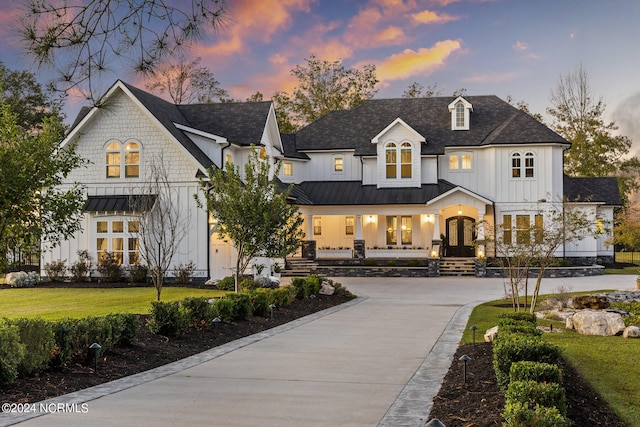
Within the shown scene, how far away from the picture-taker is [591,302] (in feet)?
53.3

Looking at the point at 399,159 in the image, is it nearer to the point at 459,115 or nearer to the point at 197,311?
the point at 459,115

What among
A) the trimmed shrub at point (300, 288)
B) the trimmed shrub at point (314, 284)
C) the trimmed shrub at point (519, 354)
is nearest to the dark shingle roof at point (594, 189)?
the trimmed shrub at point (314, 284)

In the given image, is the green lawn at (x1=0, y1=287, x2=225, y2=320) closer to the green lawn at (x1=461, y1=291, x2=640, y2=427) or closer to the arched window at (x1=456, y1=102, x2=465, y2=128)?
the green lawn at (x1=461, y1=291, x2=640, y2=427)

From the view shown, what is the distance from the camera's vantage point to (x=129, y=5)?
6461 mm

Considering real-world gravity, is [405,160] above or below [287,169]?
above

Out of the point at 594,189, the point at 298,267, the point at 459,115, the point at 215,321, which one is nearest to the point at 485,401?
the point at 215,321

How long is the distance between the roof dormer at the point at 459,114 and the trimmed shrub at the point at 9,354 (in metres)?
30.6

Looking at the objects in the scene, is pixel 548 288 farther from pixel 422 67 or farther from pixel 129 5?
pixel 129 5

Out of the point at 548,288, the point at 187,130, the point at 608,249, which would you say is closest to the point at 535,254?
the point at 548,288

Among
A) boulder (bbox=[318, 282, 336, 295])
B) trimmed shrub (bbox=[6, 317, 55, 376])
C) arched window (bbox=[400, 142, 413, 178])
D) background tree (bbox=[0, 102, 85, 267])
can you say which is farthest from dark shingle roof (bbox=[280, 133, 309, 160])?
trimmed shrub (bbox=[6, 317, 55, 376])

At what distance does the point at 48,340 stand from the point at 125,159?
18.4 metres

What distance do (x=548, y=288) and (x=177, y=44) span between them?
21.2 m

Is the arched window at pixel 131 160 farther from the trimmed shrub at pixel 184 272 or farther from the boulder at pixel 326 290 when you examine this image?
the boulder at pixel 326 290

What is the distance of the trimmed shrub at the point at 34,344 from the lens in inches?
325
